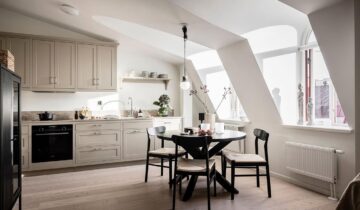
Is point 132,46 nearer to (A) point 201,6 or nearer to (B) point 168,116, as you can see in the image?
(B) point 168,116

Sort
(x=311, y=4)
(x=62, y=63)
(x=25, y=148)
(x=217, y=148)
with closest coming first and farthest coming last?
(x=311, y=4)
(x=217, y=148)
(x=25, y=148)
(x=62, y=63)

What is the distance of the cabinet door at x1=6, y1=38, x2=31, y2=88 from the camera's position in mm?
4328

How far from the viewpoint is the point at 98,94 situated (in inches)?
204

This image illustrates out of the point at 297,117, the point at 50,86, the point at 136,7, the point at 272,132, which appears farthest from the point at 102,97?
the point at 297,117

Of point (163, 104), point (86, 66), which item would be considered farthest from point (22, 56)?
point (163, 104)

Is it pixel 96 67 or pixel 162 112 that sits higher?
pixel 96 67

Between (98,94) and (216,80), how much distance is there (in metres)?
2.56

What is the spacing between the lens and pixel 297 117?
363 centimetres

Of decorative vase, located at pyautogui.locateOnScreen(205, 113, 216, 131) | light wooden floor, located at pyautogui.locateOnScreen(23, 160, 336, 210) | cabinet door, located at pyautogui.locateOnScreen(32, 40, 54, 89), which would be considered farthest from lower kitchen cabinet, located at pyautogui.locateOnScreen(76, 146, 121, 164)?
decorative vase, located at pyautogui.locateOnScreen(205, 113, 216, 131)

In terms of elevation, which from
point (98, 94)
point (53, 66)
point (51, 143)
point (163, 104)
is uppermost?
point (53, 66)

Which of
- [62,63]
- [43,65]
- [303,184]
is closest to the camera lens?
[303,184]

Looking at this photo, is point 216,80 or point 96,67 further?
point 216,80

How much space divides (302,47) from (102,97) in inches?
151

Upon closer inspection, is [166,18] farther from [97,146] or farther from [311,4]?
[97,146]
